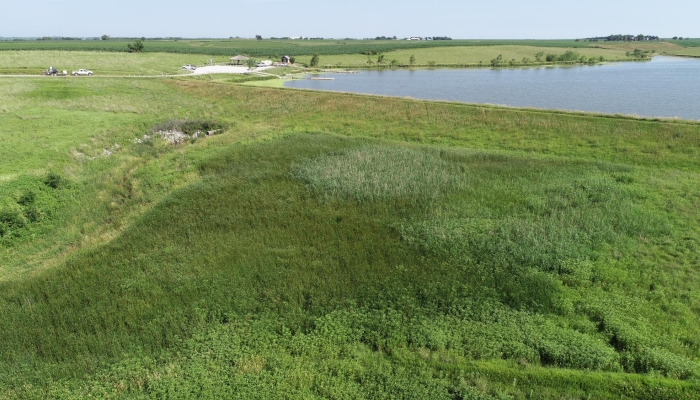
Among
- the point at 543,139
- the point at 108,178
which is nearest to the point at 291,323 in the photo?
the point at 108,178

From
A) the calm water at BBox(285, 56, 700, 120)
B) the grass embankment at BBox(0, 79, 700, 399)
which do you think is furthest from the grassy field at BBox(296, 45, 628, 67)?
the grass embankment at BBox(0, 79, 700, 399)

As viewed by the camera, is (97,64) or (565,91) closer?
(565,91)

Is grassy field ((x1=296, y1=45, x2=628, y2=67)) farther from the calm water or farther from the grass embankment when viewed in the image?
the grass embankment

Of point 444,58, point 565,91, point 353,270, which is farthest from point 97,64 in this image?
point 444,58

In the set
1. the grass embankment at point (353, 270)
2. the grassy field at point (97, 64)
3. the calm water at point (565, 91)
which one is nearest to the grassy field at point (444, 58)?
the calm water at point (565, 91)

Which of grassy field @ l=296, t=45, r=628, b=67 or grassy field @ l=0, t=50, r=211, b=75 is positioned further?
grassy field @ l=296, t=45, r=628, b=67

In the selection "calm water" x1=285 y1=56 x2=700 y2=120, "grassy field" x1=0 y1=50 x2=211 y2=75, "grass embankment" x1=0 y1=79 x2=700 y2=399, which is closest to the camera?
"grass embankment" x1=0 y1=79 x2=700 y2=399

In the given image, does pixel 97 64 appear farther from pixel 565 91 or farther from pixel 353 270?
pixel 353 270

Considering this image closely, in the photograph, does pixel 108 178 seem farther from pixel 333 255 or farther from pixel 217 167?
pixel 333 255
